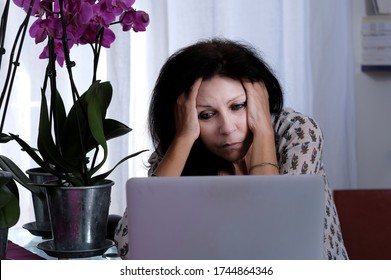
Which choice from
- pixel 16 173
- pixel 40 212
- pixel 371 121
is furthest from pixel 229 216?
pixel 371 121

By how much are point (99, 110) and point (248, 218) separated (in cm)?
39

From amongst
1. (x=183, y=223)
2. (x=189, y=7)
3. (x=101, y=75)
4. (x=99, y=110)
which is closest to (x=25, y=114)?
(x=101, y=75)

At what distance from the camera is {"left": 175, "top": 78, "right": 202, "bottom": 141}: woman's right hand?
1932mm

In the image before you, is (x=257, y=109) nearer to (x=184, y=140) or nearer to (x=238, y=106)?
(x=238, y=106)

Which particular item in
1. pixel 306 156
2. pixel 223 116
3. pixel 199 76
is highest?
pixel 199 76

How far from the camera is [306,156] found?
1.87 m

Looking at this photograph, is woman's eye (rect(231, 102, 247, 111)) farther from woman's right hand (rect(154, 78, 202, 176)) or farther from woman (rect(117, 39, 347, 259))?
woman's right hand (rect(154, 78, 202, 176))

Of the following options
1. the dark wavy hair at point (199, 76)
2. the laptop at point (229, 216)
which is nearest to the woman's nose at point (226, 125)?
the dark wavy hair at point (199, 76)

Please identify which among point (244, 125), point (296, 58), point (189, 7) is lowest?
point (244, 125)

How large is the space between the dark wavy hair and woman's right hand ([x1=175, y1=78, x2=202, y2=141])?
2 centimetres

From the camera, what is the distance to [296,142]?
6.25ft

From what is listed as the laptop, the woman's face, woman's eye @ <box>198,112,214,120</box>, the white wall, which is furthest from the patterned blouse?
the white wall

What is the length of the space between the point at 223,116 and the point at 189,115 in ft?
0.44
